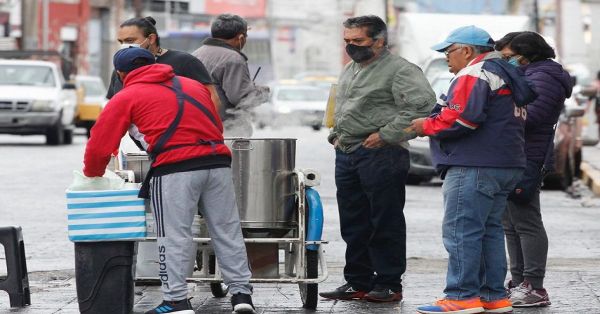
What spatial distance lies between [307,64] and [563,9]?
49.9 ft

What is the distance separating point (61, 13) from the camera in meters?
61.3

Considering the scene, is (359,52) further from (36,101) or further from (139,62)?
(36,101)

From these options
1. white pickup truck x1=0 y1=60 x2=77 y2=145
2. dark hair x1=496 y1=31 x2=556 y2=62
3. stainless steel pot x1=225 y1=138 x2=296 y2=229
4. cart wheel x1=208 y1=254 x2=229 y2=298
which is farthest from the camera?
white pickup truck x1=0 y1=60 x2=77 y2=145

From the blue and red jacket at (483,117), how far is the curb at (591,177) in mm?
11522

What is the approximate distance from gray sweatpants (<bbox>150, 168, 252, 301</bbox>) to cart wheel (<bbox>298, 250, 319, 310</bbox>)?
46 centimetres

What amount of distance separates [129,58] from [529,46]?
2.50m

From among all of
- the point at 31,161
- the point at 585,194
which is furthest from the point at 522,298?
the point at 31,161

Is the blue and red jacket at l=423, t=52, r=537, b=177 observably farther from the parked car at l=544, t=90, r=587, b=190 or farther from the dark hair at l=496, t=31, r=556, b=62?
the parked car at l=544, t=90, r=587, b=190

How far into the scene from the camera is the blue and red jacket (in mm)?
8328

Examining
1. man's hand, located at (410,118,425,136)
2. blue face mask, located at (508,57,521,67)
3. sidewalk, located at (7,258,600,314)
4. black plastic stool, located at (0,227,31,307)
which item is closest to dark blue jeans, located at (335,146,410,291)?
sidewalk, located at (7,258,600,314)

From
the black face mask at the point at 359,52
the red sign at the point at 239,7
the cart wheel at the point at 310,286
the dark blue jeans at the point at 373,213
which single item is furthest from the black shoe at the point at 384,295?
the red sign at the point at 239,7

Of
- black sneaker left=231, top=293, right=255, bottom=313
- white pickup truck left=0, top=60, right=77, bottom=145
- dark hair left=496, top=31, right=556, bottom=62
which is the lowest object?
white pickup truck left=0, top=60, right=77, bottom=145

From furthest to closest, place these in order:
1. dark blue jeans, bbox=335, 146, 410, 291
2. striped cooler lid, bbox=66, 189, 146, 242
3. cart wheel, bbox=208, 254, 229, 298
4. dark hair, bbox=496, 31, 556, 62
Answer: cart wheel, bbox=208, 254, 229, 298 < dark blue jeans, bbox=335, 146, 410, 291 < dark hair, bbox=496, 31, 556, 62 < striped cooler lid, bbox=66, 189, 146, 242

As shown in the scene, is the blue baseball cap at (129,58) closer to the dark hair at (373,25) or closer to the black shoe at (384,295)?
the dark hair at (373,25)
